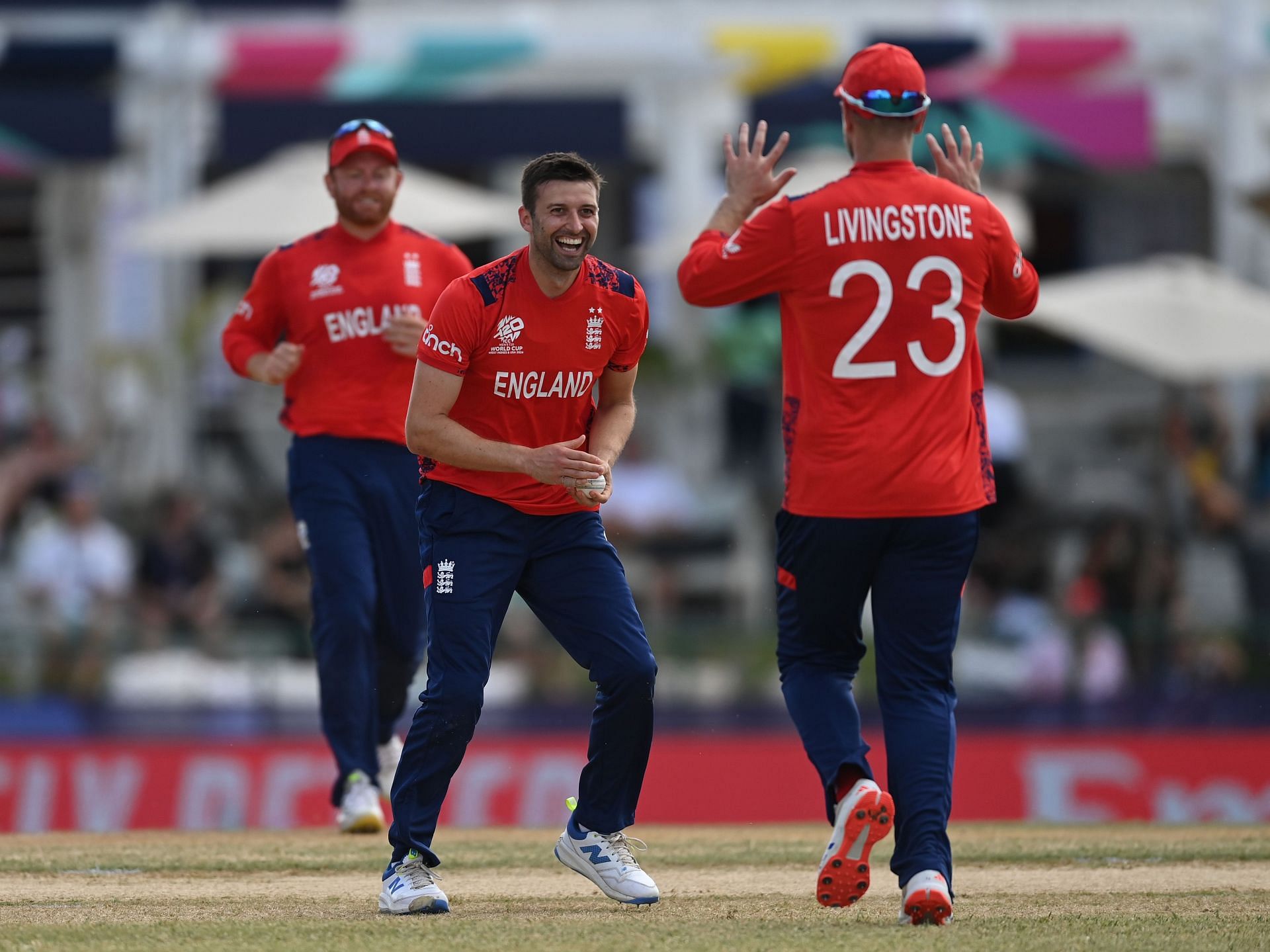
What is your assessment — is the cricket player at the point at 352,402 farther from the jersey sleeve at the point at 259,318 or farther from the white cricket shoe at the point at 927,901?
the white cricket shoe at the point at 927,901

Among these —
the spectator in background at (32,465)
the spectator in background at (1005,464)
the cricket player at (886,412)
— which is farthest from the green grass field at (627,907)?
the spectator in background at (32,465)

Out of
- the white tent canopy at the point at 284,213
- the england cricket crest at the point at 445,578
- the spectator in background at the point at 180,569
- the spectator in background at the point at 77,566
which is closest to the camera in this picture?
the england cricket crest at the point at 445,578

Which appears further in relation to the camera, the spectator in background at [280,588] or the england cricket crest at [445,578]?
the spectator in background at [280,588]

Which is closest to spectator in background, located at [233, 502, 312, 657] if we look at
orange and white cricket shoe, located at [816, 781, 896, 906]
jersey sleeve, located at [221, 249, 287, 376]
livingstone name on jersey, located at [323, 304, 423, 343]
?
jersey sleeve, located at [221, 249, 287, 376]

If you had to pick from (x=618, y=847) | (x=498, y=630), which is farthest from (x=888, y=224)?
(x=618, y=847)

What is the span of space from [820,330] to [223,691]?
7.27m

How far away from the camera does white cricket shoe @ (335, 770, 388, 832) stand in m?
8.30

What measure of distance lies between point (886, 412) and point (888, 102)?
0.87 meters

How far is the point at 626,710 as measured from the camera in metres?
6.26

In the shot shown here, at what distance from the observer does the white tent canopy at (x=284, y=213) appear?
14.0 metres

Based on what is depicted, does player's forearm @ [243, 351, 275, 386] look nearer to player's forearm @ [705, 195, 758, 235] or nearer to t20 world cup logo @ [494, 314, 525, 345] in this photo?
t20 world cup logo @ [494, 314, 525, 345]

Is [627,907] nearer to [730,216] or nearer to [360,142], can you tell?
[730,216]

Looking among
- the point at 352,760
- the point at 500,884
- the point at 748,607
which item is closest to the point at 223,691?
the point at 748,607

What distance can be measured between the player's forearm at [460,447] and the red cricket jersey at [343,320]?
2.11 m
